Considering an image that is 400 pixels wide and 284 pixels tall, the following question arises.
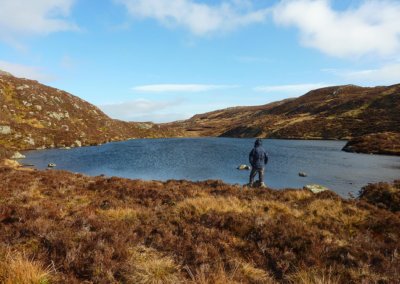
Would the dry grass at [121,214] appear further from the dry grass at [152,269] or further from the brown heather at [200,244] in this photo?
the dry grass at [152,269]

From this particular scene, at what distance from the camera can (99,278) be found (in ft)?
19.1

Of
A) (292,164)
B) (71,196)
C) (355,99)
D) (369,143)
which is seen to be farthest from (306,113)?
(71,196)

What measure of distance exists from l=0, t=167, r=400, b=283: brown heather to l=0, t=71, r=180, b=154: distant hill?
65.7m

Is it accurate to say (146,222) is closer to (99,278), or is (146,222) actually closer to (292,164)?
(99,278)

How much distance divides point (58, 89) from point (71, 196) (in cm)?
11685

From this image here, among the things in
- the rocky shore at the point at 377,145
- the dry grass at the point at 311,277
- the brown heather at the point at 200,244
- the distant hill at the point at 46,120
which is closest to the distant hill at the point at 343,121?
the rocky shore at the point at 377,145

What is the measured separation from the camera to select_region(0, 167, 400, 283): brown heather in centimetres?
615

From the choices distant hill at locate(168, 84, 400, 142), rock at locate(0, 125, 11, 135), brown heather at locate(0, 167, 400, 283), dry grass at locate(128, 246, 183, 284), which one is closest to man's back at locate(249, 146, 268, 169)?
brown heather at locate(0, 167, 400, 283)

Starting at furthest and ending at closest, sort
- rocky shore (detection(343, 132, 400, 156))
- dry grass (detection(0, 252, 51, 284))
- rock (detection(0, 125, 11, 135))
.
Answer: rock (detection(0, 125, 11, 135)), rocky shore (detection(343, 132, 400, 156)), dry grass (detection(0, 252, 51, 284))

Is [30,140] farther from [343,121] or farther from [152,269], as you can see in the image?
[343,121]

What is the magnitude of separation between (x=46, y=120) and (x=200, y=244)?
318 feet

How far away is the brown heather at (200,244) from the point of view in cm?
615

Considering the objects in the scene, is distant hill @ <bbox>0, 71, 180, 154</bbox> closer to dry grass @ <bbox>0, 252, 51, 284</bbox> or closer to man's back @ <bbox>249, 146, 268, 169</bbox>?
man's back @ <bbox>249, 146, 268, 169</bbox>

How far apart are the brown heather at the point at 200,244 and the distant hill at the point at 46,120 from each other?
2586 inches
